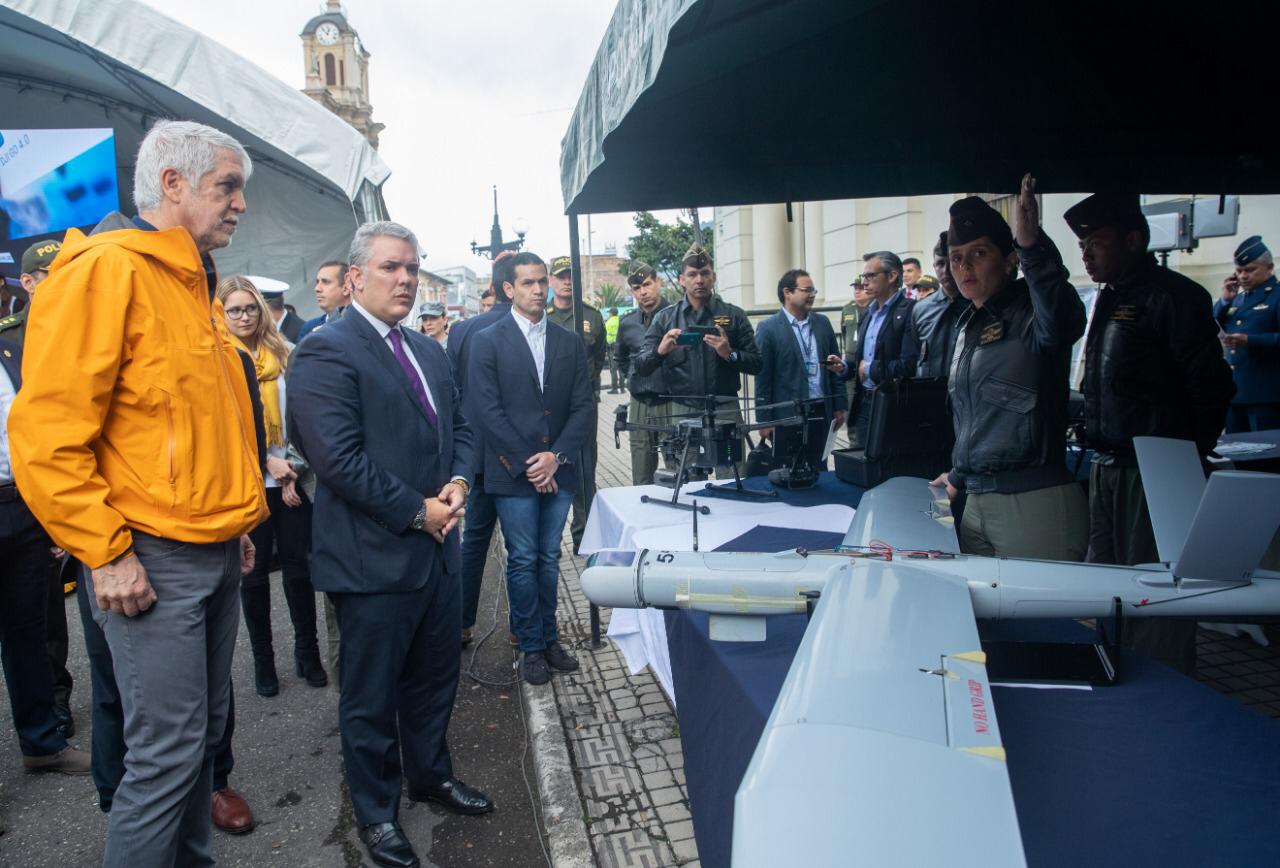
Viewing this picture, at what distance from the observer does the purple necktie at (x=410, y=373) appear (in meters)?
2.56

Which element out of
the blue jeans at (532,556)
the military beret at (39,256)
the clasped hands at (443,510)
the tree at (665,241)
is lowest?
the blue jeans at (532,556)

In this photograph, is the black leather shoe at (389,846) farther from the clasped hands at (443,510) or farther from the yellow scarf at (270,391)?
the yellow scarf at (270,391)

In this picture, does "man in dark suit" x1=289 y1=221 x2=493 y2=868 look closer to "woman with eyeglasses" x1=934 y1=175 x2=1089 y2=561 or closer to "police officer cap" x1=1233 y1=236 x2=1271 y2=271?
"woman with eyeglasses" x1=934 y1=175 x2=1089 y2=561

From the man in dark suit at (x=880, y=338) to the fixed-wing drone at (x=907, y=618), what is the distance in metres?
2.64

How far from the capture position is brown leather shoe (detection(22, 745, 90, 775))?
306cm

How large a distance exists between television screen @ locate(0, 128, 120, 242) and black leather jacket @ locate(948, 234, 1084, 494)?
5857 millimetres

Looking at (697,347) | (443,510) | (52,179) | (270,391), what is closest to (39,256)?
(270,391)

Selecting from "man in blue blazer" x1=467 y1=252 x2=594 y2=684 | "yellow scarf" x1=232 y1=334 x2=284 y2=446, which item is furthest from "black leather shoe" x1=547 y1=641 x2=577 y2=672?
"yellow scarf" x1=232 y1=334 x2=284 y2=446

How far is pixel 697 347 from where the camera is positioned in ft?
16.1

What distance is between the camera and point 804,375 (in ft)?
18.2

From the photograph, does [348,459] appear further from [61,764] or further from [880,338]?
[880,338]

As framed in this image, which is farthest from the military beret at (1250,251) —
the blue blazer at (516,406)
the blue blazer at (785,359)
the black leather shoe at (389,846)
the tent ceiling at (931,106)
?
the black leather shoe at (389,846)

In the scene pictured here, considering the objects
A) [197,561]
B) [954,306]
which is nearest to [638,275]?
[954,306]

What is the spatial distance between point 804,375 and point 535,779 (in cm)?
348
